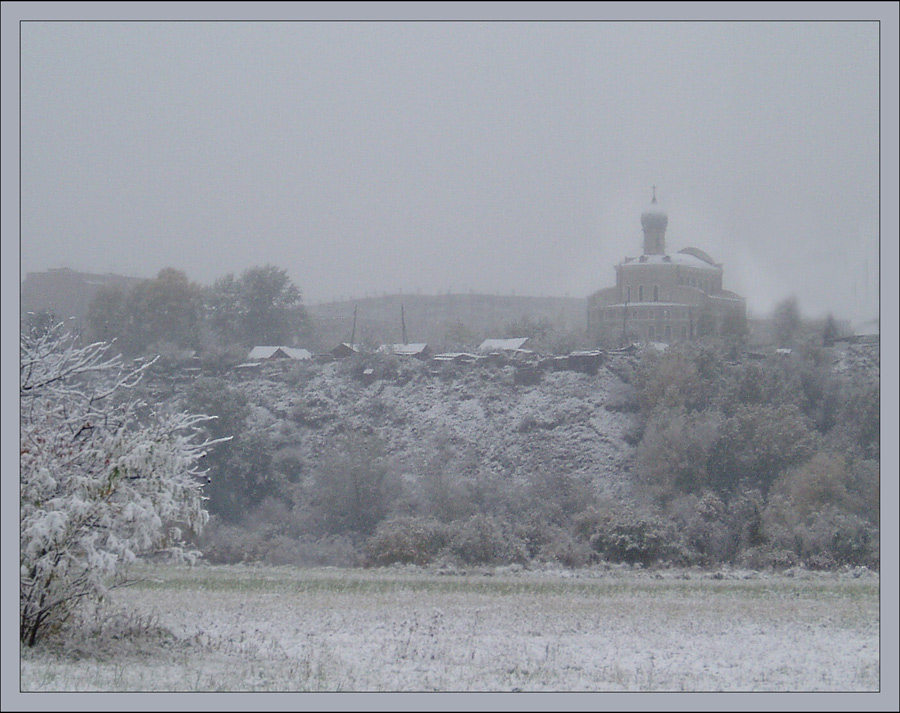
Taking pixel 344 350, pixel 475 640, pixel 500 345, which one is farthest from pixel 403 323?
pixel 475 640

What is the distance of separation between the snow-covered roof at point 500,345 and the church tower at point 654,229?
5995mm

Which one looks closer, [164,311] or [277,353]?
[164,311]

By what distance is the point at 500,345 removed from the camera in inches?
1082

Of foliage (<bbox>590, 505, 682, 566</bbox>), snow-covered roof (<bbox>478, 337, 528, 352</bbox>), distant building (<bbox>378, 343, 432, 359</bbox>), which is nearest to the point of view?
foliage (<bbox>590, 505, 682, 566</bbox>)

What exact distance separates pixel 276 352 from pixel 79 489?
19.2 meters

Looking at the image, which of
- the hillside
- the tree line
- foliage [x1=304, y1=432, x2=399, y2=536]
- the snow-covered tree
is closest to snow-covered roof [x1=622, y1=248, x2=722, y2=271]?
the hillside

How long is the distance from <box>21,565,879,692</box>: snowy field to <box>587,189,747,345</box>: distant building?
1101 cm

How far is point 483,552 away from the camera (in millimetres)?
18141

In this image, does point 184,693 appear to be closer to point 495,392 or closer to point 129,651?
point 129,651

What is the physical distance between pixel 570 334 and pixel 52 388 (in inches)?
787

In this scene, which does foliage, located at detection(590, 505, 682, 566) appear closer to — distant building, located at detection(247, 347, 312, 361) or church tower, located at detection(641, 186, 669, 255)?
church tower, located at detection(641, 186, 669, 255)

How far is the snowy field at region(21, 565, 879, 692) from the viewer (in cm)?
738

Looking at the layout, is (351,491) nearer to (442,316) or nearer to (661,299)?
(442,316)

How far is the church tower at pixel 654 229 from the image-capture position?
21891mm
